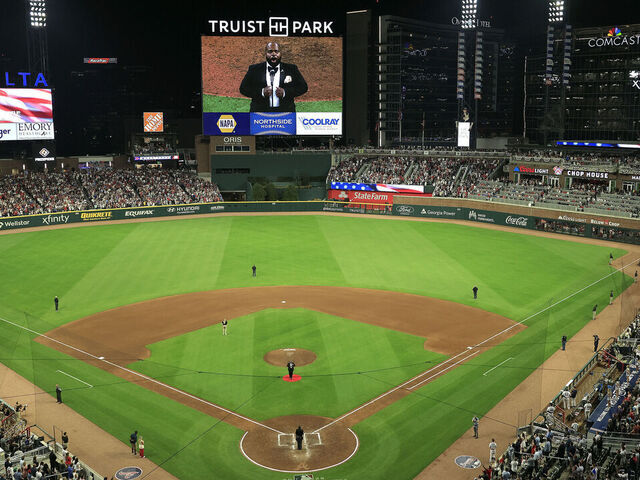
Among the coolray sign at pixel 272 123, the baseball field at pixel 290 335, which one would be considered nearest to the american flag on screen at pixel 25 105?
the baseball field at pixel 290 335

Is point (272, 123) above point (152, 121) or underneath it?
underneath

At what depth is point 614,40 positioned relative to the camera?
72500 mm

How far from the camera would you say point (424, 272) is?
4925 cm

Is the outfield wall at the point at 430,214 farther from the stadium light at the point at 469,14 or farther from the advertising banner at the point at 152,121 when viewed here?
the stadium light at the point at 469,14

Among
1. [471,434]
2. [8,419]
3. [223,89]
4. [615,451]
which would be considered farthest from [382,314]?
[223,89]

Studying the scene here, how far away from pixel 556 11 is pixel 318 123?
31.9m

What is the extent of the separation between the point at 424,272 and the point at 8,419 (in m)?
33.0

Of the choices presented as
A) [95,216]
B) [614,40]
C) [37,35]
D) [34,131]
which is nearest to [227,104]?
[95,216]

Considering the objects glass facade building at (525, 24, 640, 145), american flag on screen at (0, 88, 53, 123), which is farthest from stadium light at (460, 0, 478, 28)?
american flag on screen at (0, 88, 53, 123)

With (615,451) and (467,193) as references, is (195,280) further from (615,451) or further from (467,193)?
(467,193)

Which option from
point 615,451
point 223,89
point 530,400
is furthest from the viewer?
point 223,89

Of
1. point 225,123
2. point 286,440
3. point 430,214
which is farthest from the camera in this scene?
point 225,123

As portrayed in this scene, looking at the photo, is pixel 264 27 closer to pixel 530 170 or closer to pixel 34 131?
→ pixel 34 131

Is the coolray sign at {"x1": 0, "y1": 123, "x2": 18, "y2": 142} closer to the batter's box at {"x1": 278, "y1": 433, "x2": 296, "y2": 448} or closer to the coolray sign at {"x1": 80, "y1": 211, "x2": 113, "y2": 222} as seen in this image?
the coolray sign at {"x1": 80, "y1": 211, "x2": 113, "y2": 222}
